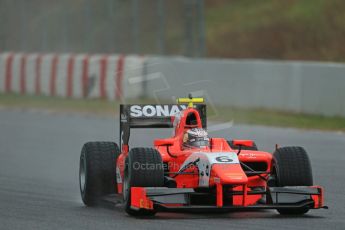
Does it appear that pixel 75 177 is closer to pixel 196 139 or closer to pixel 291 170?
pixel 196 139

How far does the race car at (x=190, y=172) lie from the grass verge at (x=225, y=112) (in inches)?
200

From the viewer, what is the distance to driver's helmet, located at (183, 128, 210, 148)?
10773mm

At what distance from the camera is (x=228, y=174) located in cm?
960

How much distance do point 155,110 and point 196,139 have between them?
96cm

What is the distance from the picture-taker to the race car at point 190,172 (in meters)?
9.71

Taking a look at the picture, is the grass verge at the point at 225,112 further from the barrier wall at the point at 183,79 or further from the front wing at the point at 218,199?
the front wing at the point at 218,199

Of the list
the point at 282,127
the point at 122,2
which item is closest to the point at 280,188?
the point at 282,127

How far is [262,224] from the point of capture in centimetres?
953

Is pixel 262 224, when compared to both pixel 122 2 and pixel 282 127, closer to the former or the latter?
pixel 282 127

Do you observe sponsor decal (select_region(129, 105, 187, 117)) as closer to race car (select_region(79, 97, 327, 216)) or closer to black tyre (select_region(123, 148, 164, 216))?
race car (select_region(79, 97, 327, 216))

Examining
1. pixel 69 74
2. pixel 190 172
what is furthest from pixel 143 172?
pixel 69 74

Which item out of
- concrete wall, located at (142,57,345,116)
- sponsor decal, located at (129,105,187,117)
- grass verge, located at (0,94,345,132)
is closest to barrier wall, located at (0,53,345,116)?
concrete wall, located at (142,57,345,116)

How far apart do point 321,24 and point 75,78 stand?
1108 cm

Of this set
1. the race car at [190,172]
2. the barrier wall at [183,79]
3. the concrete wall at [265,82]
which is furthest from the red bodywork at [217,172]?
the concrete wall at [265,82]
